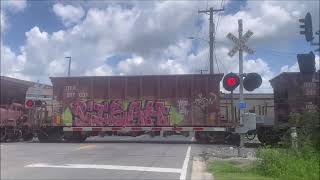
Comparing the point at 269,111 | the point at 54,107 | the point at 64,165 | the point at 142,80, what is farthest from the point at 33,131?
the point at 64,165

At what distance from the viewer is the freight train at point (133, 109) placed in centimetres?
2852

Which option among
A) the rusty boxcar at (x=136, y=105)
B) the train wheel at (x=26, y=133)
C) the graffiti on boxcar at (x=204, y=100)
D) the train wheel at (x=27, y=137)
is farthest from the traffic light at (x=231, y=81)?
the train wheel at (x=27, y=137)

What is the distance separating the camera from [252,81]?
1486 centimetres

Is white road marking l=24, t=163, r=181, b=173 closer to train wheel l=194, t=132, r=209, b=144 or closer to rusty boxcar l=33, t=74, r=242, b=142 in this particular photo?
rusty boxcar l=33, t=74, r=242, b=142

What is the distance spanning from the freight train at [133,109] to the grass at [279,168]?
14.0m

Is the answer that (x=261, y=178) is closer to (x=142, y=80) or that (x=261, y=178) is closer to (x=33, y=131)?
(x=142, y=80)

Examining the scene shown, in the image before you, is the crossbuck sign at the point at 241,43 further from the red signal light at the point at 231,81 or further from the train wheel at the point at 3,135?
the train wheel at the point at 3,135

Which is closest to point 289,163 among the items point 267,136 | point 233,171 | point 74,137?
point 233,171

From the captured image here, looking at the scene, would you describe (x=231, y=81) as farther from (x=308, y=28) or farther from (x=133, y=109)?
(x=133, y=109)

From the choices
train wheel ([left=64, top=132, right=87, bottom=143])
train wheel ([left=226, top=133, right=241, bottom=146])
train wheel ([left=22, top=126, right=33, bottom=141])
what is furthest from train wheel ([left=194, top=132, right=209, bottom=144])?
train wheel ([left=22, top=126, right=33, bottom=141])

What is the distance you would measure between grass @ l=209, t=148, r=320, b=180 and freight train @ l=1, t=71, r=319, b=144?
45.9 ft

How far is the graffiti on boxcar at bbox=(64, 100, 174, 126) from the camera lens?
29.0 meters

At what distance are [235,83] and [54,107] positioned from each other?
17174 millimetres

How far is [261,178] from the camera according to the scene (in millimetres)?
11891
